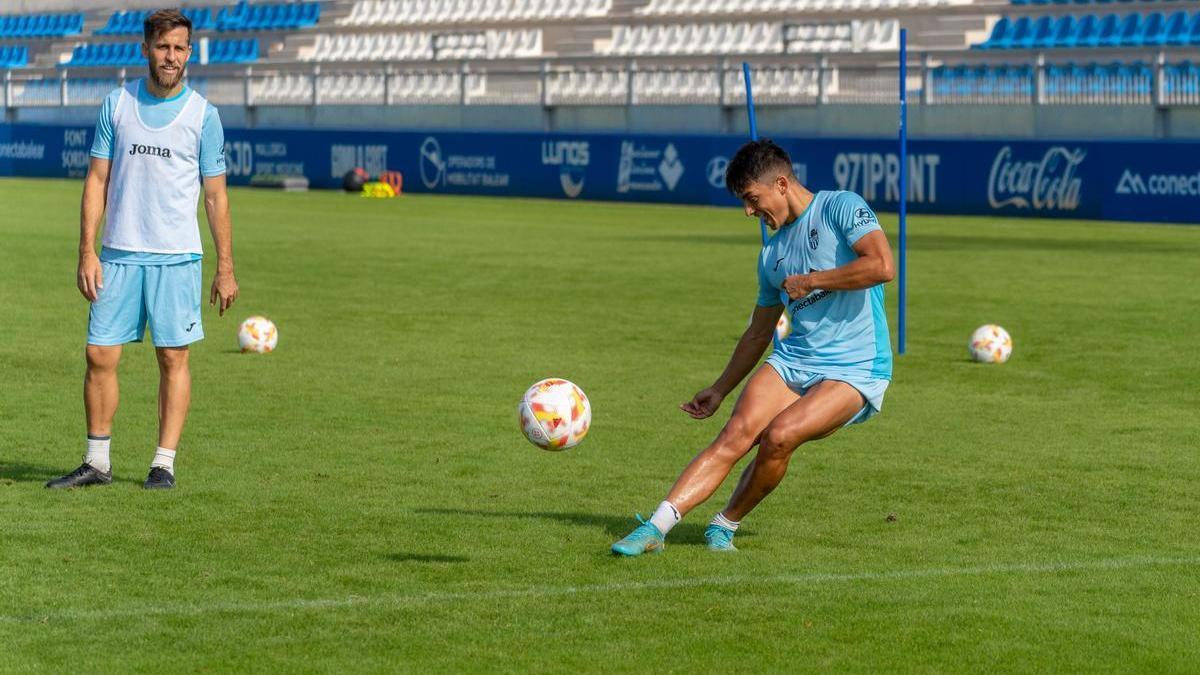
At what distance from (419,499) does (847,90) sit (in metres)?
28.9

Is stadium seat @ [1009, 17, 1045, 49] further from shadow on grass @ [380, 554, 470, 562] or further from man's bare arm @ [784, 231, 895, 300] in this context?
shadow on grass @ [380, 554, 470, 562]

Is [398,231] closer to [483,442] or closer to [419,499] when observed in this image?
[483,442]

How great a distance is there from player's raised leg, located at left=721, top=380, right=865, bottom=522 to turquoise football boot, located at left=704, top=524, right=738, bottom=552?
10 cm

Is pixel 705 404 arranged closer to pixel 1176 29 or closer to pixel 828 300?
pixel 828 300

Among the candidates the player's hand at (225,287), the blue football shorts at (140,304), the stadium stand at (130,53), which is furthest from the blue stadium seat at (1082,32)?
the blue football shorts at (140,304)

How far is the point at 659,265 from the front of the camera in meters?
23.0

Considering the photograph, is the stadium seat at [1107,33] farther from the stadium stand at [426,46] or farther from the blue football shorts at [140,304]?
the blue football shorts at [140,304]

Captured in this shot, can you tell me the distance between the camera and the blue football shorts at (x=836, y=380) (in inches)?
299

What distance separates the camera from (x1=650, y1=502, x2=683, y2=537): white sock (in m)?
7.46

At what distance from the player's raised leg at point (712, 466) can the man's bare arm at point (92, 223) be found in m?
2.80

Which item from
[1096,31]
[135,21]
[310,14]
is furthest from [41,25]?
[1096,31]

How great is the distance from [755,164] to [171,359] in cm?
Result: 312

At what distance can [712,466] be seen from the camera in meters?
7.53

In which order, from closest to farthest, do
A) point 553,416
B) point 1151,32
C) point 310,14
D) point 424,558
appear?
point 424,558 < point 553,416 < point 1151,32 < point 310,14
